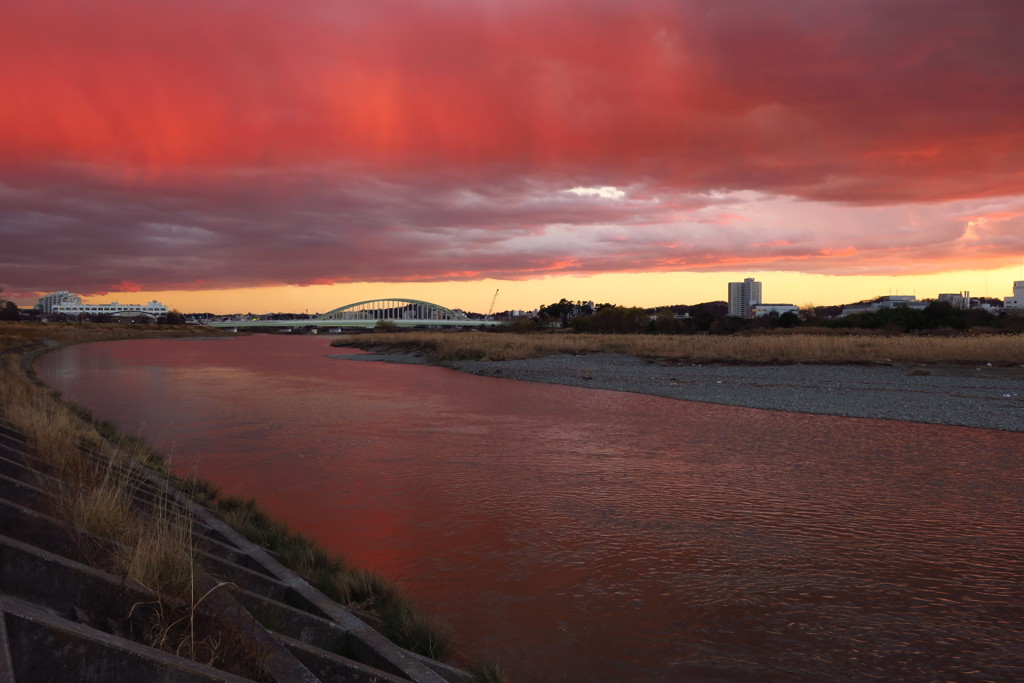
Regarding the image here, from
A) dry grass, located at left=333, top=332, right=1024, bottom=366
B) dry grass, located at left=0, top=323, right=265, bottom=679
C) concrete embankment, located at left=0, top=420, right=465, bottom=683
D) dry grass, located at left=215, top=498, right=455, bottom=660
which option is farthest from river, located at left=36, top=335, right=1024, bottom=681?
dry grass, located at left=333, top=332, right=1024, bottom=366

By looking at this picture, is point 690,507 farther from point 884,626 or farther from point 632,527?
point 884,626

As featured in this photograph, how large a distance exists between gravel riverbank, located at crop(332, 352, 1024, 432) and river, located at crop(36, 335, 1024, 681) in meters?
2.41

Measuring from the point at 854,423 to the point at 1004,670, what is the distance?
13651 mm

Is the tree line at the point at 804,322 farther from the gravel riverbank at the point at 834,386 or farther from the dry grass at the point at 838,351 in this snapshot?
the gravel riverbank at the point at 834,386

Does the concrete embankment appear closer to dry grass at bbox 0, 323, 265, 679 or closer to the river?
dry grass at bbox 0, 323, 265, 679

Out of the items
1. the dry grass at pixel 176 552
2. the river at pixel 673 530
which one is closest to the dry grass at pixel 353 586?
the dry grass at pixel 176 552

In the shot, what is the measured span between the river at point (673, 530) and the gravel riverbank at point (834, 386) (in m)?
2.41

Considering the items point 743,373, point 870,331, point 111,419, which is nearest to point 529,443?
point 111,419

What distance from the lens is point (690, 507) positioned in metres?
9.71

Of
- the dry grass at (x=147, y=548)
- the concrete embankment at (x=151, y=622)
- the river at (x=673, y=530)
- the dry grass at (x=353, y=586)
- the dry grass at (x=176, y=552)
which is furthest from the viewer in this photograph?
the river at (x=673, y=530)

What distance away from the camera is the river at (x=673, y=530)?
222 inches

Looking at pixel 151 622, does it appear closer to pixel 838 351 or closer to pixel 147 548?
pixel 147 548

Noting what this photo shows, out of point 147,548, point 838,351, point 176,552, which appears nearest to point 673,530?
point 176,552

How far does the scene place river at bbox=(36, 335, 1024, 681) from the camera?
18.5 feet
